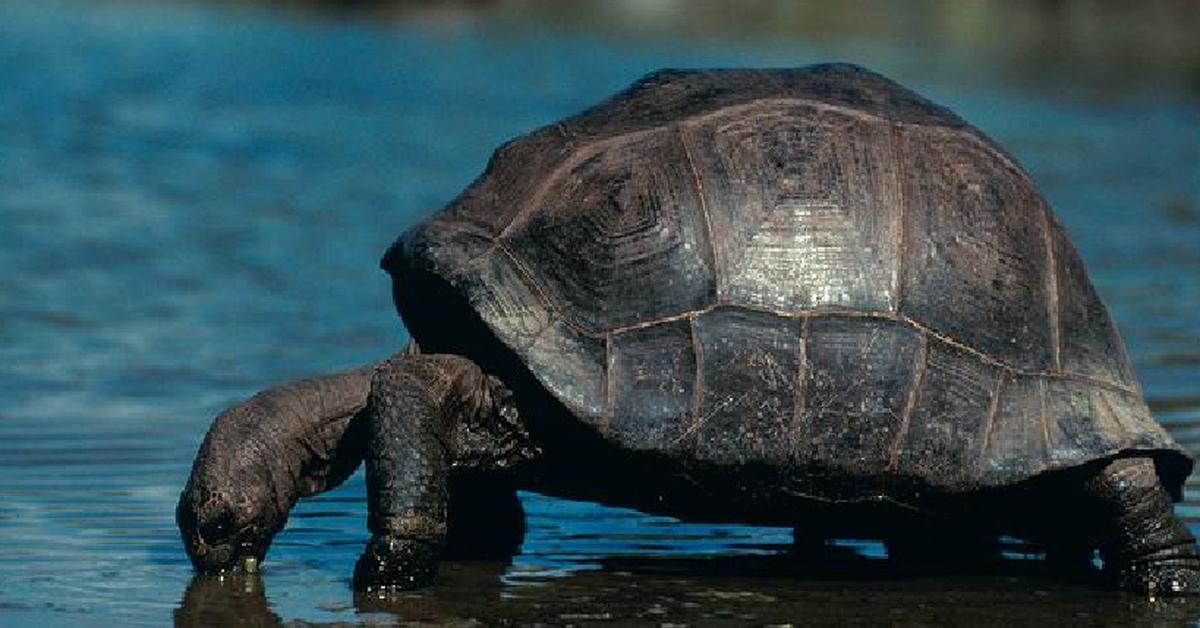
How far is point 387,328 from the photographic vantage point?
13.4 metres

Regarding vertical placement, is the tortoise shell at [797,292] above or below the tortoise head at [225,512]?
above

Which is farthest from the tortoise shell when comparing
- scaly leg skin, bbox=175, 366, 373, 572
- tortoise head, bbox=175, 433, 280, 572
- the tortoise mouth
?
the tortoise mouth

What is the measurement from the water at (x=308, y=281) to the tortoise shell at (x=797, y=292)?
0.52 meters

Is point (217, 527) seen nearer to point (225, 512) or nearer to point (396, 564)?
point (225, 512)

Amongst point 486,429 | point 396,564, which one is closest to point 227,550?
point 396,564

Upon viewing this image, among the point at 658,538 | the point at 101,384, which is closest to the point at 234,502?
the point at 658,538

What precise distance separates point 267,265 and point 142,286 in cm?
123

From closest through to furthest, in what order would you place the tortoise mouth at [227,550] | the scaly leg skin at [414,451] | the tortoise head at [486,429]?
the scaly leg skin at [414,451], the tortoise head at [486,429], the tortoise mouth at [227,550]

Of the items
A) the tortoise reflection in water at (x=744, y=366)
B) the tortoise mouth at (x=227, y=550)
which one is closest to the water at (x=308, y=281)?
the tortoise mouth at (x=227, y=550)

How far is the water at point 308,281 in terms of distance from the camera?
741 centimetres

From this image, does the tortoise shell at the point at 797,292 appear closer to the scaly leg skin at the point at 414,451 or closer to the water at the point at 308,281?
the scaly leg skin at the point at 414,451

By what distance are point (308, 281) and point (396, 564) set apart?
8125mm

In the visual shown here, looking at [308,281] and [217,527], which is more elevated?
[308,281]

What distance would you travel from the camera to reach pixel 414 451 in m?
7.16
